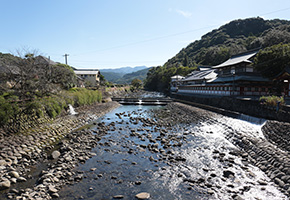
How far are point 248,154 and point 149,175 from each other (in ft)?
21.5

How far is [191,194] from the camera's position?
6828 millimetres

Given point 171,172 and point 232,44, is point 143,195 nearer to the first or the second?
point 171,172

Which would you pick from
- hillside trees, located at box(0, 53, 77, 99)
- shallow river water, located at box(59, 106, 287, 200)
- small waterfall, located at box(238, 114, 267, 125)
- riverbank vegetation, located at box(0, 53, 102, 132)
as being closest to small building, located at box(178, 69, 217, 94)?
small waterfall, located at box(238, 114, 267, 125)

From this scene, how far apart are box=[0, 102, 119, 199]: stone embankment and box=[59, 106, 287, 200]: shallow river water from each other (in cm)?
72

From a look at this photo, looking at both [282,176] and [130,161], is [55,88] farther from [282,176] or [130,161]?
[282,176]

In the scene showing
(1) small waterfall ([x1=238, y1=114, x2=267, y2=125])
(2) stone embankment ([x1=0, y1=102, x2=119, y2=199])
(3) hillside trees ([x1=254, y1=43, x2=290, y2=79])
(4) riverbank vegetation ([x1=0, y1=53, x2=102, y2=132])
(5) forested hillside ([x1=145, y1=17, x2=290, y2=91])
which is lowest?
(2) stone embankment ([x1=0, y1=102, x2=119, y2=199])

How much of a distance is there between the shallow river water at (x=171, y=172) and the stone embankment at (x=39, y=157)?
72 centimetres

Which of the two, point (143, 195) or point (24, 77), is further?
point (24, 77)

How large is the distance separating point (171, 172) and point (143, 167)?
5.04ft

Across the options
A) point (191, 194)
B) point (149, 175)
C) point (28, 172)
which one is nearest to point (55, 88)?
point (28, 172)

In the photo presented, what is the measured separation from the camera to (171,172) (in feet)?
27.9

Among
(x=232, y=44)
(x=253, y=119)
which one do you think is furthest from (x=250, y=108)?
(x=232, y=44)

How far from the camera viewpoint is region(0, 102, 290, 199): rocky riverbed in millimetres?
6812

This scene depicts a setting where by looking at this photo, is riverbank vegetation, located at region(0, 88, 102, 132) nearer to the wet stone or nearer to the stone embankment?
the stone embankment
